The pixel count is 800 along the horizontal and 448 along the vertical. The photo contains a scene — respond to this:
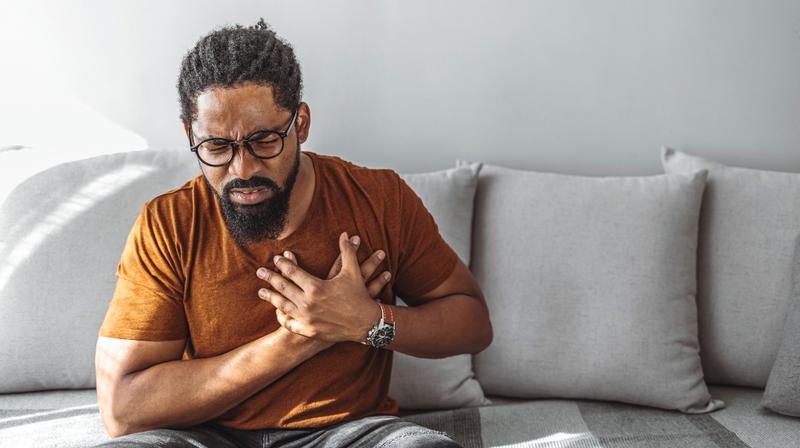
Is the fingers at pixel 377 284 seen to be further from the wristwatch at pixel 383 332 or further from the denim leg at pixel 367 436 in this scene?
the denim leg at pixel 367 436

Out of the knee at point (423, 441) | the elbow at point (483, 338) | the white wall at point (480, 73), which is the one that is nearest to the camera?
the knee at point (423, 441)

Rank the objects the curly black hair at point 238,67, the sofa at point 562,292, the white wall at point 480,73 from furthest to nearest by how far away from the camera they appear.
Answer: the white wall at point 480,73 → the sofa at point 562,292 → the curly black hair at point 238,67

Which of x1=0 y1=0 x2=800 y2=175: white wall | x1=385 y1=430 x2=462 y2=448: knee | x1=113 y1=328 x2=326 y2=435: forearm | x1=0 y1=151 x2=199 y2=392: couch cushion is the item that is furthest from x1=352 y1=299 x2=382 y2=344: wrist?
x1=0 y1=0 x2=800 y2=175: white wall

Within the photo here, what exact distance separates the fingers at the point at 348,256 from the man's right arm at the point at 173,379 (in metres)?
0.16

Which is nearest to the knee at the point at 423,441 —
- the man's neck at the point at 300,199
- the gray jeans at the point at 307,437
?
the gray jeans at the point at 307,437

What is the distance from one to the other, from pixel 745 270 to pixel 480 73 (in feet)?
2.94

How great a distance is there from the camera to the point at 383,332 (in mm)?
1584

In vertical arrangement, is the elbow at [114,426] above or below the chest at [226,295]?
below

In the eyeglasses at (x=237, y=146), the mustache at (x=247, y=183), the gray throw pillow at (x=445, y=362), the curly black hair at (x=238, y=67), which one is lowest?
the gray throw pillow at (x=445, y=362)

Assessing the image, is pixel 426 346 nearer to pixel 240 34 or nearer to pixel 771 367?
pixel 240 34

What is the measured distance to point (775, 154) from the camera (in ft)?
7.93

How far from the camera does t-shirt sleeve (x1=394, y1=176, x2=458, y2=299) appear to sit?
1700mm

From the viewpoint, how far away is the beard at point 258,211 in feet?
4.99

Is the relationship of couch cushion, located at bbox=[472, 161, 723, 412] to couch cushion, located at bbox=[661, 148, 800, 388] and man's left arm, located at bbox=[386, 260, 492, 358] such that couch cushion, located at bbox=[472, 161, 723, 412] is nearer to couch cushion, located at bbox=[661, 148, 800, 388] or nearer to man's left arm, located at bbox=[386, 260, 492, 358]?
couch cushion, located at bbox=[661, 148, 800, 388]
